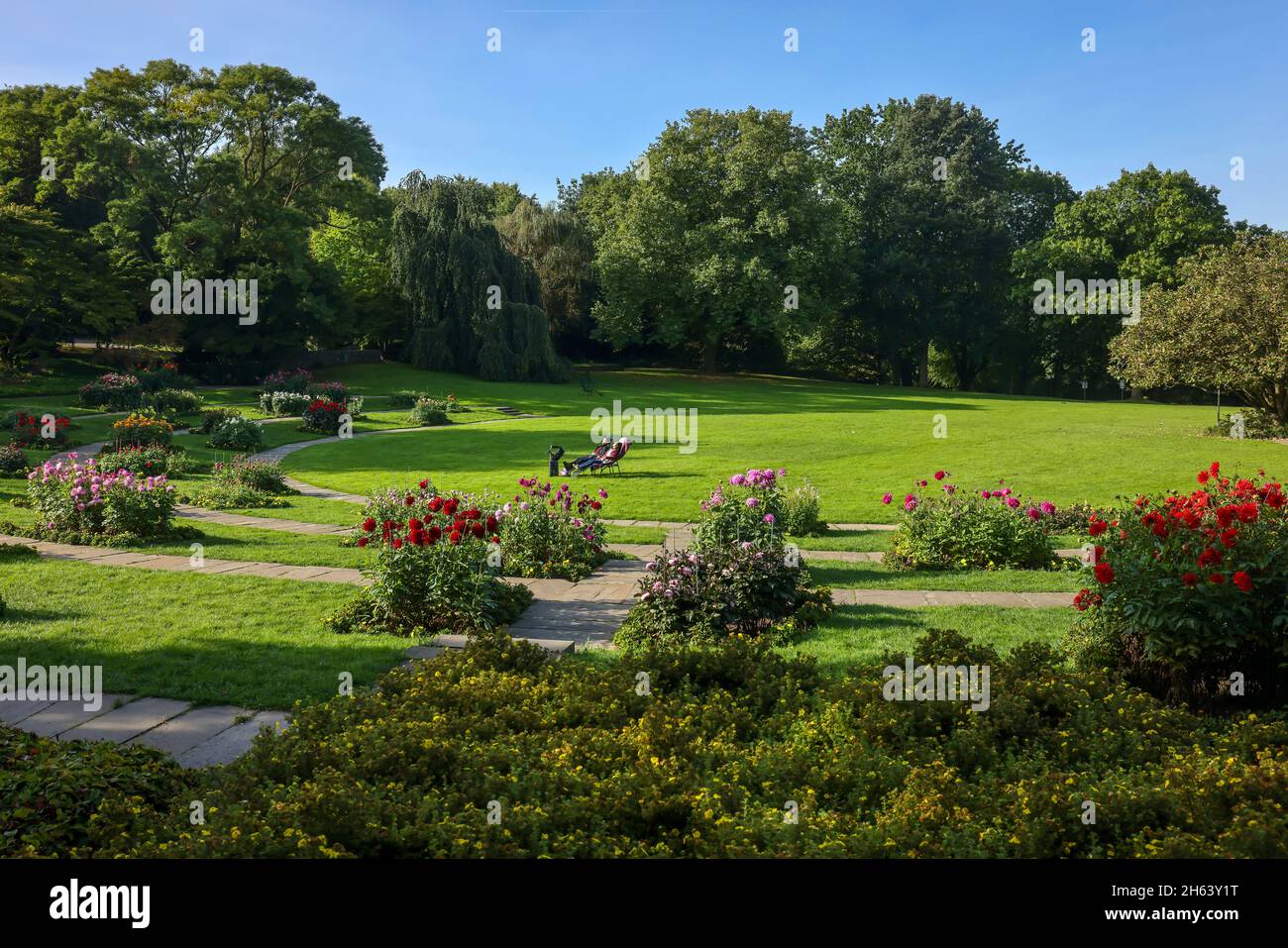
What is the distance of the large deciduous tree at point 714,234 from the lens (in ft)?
138

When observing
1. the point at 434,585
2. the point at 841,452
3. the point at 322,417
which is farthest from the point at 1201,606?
the point at 322,417

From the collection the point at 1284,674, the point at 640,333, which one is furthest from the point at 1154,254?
the point at 1284,674

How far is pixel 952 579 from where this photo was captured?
356 inches

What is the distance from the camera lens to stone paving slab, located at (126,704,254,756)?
15.8 feet

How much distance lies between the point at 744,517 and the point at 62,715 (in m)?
5.47

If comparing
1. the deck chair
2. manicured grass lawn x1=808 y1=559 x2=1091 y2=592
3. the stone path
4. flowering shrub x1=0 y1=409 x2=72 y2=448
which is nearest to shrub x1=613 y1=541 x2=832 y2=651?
manicured grass lawn x1=808 y1=559 x2=1091 y2=592

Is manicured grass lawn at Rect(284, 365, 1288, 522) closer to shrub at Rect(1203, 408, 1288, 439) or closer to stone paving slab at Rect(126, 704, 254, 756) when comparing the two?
shrub at Rect(1203, 408, 1288, 439)

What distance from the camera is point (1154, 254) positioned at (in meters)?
41.7

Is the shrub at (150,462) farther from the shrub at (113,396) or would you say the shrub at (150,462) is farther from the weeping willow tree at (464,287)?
the weeping willow tree at (464,287)

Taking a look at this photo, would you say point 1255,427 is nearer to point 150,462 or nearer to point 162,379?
point 150,462

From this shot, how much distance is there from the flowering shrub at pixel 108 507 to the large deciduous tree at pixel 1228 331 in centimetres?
2548

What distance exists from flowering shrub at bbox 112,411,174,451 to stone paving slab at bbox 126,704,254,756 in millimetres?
15830
